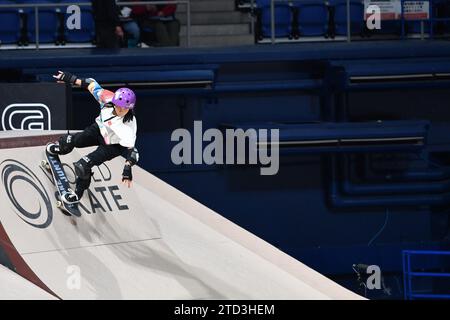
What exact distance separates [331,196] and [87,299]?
627 cm

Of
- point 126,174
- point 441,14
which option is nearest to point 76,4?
point 126,174

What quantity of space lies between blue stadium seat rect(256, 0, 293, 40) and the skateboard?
17.4 feet

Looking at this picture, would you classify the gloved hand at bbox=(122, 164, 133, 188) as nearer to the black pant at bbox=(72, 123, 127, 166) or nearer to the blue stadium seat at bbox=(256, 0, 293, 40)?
the black pant at bbox=(72, 123, 127, 166)

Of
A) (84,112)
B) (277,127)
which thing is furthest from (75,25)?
(277,127)

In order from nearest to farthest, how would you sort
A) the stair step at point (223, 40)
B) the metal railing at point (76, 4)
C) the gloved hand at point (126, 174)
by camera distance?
the gloved hand at point (126, 174)
the metal railing at point (76, 4)
the stair step at point (223, 40)

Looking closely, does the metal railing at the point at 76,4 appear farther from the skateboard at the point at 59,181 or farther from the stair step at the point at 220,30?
the skateboard at the point at 59,181

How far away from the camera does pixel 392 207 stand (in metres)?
17.5

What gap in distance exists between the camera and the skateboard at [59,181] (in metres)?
13.3

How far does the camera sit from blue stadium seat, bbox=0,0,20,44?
57.4 feet

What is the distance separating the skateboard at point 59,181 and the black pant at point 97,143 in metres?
0.42

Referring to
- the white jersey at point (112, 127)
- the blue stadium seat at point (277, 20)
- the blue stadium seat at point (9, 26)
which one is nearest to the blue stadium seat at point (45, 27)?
the blue stadium seat at point (9, 26)

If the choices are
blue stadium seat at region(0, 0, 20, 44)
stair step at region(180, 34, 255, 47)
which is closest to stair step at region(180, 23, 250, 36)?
stair step at region(180, 34, 255, 47)

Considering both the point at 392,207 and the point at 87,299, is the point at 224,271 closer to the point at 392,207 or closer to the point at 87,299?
Answer: the point at 87,299

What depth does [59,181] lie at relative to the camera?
44.1ft
